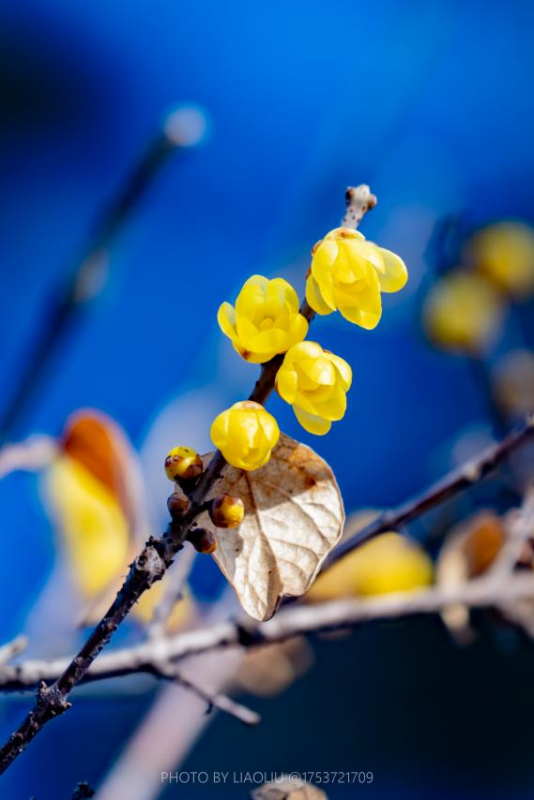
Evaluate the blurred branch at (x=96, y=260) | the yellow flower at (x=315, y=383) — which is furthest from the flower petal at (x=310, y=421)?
the blurred branch at (x=96, y=260)

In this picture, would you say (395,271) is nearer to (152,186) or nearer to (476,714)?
(152,186)

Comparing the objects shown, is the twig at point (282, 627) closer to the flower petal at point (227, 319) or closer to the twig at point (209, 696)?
the twig at point (209, 696)

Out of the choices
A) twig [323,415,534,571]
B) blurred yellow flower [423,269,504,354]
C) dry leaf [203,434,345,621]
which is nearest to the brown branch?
twig [323,415,534,571]

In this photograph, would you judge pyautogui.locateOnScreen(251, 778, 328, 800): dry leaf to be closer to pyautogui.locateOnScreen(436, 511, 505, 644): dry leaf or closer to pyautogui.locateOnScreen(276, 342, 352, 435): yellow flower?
pyautogui.locateOnScreen(276, 342, 352, 435): yellow flower

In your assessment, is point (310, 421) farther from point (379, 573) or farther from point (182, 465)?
point (379, 573)

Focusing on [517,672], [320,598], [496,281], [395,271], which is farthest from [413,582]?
[517,672]
